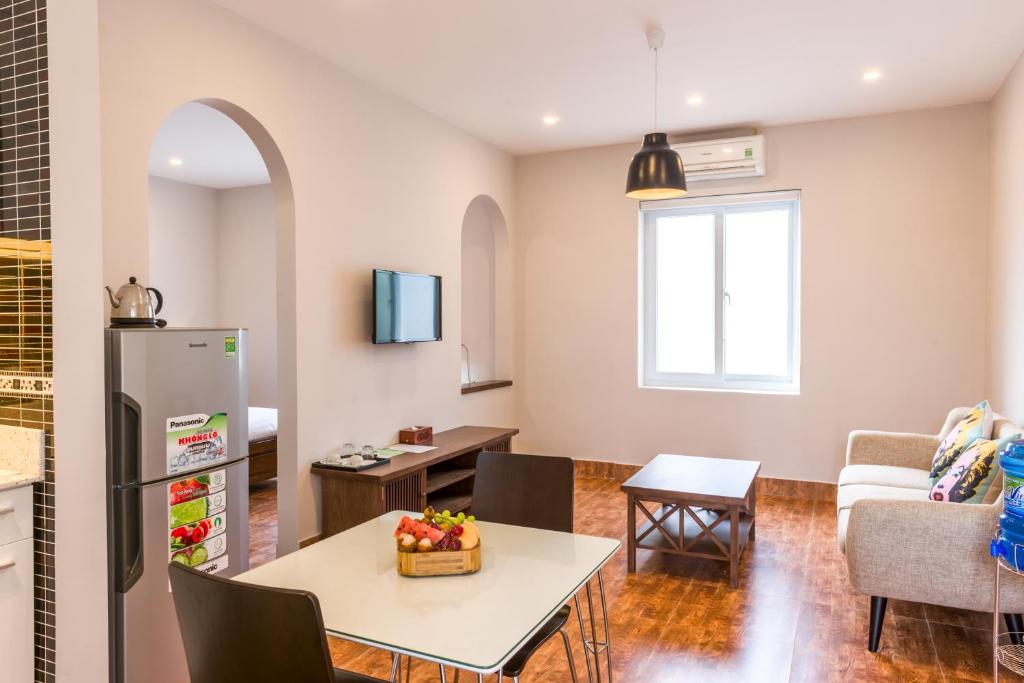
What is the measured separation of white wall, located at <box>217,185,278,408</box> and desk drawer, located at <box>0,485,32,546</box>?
5312 millimetres

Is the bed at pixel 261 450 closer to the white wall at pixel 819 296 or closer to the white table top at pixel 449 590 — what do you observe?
the white wall at pixel 819 296

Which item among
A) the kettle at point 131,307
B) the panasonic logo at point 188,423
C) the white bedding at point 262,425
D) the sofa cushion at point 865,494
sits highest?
the kettle at point 131,307

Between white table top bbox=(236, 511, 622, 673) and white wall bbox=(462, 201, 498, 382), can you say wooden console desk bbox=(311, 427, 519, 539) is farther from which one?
white table top bbox=(236, 511, 622, 673)

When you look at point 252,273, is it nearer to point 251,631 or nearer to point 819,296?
point 819,296

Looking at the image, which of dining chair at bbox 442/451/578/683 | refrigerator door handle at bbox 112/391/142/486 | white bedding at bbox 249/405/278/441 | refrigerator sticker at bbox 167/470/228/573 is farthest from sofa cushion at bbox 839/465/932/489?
white bedding at bbox 249/405/278/441

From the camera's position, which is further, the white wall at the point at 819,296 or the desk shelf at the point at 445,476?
the white wall at the point at 819,296

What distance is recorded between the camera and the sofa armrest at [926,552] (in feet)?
8.54

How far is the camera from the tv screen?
429 centimetres

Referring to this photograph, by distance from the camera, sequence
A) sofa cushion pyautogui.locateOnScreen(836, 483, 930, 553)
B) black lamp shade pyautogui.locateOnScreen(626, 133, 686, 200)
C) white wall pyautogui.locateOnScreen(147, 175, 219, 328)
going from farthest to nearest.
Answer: white wall pyautogui.locateOnScreen(147, 175, 219, 328) < black lamp shade pyautogui.locateOnScreen(626, 133, 686, 200) < sofa cushion pyautogui.locateOnScreen(836, 483, 930, 553)

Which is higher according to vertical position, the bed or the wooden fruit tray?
the wooden fruit tray

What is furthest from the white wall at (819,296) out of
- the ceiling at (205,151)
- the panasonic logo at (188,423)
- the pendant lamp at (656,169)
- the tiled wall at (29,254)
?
the tiled wall at (29,254)

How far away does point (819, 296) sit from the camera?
5277mm

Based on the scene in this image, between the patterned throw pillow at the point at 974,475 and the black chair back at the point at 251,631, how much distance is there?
2.79 metres

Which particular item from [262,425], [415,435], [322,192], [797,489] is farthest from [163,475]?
[797,489]
